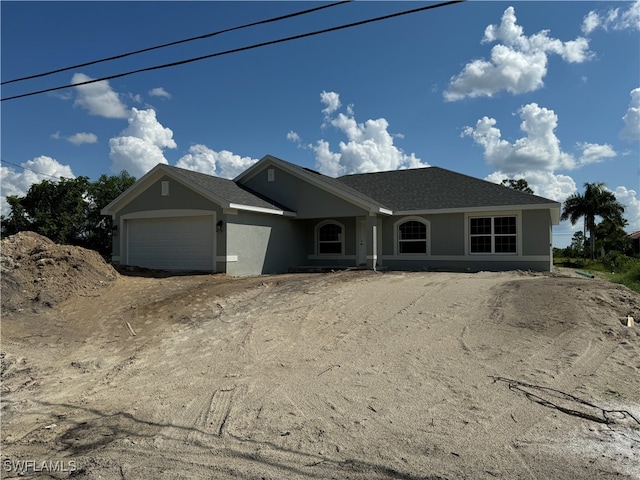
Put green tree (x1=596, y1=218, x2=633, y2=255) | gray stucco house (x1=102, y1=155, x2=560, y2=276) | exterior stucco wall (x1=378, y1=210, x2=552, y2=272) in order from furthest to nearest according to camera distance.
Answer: green tree (x1=596, y1=218, x2=633, y2=255)
exterior stucco wall (x1=378, y1=210, x2=552, y2=272)
gray stucco house (x1=102, y1=155, x2=560, y2=276)

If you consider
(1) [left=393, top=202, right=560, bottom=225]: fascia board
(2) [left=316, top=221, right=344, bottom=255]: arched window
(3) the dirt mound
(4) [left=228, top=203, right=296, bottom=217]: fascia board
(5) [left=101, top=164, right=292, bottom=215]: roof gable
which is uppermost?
(5) [left=101, top=164, right=292, bottom=215]: roof gable

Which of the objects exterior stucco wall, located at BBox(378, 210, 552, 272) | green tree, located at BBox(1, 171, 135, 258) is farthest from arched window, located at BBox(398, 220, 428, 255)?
green tree, located at BBox(1, 171, 135, 258)

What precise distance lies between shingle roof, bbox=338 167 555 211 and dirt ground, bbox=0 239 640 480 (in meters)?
8.28

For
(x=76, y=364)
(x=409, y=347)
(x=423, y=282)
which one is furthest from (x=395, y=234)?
(x=76, y=364)

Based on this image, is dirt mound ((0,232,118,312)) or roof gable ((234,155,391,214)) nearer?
dirt mound ((0,232,118,312))

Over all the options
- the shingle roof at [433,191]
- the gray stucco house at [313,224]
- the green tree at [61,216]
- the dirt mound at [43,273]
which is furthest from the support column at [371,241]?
the green tree at [61,216]

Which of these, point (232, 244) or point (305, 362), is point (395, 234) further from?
point (305, 362)

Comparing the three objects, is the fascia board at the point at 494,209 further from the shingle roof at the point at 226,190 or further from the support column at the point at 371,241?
the shingle roof at the point at 226,190

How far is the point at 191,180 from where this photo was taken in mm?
17297

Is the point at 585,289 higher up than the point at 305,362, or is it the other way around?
the point at 585,289

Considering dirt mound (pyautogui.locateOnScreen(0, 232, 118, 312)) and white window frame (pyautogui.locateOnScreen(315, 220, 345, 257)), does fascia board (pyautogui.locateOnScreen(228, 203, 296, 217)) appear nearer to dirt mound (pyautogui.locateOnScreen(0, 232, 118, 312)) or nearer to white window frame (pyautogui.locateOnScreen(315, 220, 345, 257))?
white window frame (pyautogui.locateOnScreen(315, 220, 345, 257))

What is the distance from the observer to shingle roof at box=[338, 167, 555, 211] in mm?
18931

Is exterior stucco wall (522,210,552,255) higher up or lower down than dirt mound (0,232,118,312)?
higher up

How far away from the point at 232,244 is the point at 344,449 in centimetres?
1307
